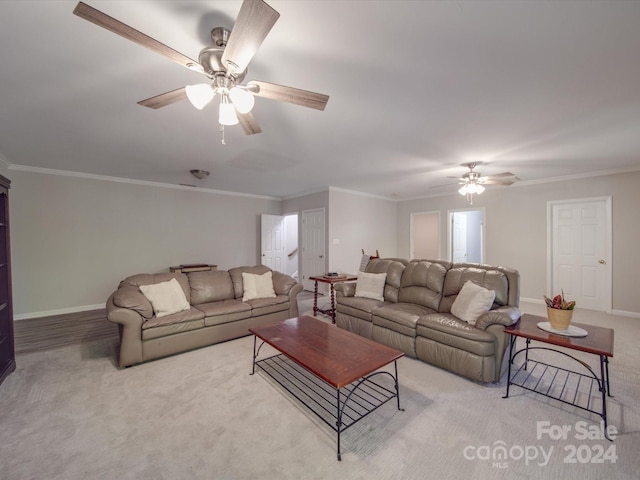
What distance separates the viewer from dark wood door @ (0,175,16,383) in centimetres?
250

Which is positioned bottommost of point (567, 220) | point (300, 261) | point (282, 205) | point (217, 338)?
point (217, 338)

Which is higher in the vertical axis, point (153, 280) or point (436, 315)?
point (153, 280)

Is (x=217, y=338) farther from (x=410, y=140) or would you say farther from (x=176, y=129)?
(x=410, y=140)

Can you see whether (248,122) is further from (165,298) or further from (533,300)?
(533,300)

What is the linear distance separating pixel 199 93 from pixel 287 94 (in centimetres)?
51

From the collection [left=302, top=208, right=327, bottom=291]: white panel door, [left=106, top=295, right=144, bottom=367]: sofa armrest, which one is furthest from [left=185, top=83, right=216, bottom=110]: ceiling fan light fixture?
[left=302, top=208, right=327, bottom=291]: white panel door

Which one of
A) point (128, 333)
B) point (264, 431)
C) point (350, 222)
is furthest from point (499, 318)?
point (350, 222)

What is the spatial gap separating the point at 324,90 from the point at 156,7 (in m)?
1.16

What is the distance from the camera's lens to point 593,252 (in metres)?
4.79

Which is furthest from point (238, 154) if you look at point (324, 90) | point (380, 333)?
point (380, 333)

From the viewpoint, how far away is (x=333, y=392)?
2312 millimetres

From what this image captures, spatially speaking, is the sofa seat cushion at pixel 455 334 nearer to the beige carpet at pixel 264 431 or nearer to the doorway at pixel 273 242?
the beige carpet at pixel 264 431

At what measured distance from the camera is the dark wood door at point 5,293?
2.50 m

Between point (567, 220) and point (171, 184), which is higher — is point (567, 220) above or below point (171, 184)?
below
